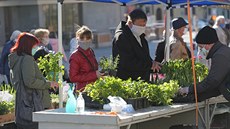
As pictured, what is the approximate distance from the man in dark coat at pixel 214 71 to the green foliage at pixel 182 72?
18.3 inches

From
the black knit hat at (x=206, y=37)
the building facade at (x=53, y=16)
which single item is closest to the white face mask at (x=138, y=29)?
the black knit hat at (x=206, y=37)

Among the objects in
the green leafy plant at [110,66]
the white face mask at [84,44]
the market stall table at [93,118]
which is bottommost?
the market stall table at [93,118]

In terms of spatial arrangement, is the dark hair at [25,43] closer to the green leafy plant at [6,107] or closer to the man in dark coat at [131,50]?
the green leafy plant at [6,107]

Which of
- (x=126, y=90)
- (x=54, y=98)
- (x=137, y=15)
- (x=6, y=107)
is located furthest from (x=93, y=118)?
(x=54, y=98)

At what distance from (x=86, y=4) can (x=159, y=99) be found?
34908 mm

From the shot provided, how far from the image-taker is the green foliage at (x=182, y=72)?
7422 millimetres

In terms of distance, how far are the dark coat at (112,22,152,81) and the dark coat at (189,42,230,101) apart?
126 cm

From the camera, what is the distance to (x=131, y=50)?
787cm

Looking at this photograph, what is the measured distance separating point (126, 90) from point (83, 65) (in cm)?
170

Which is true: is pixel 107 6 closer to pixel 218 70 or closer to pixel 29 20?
pixel 29 20

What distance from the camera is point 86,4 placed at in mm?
41094

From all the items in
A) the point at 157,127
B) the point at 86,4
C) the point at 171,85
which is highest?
the point at 86,4

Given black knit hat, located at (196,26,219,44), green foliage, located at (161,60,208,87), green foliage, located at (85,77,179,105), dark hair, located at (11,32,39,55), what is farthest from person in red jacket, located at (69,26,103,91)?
black knit hat, located at (196,26,219,44)

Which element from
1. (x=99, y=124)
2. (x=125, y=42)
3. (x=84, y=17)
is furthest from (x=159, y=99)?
(x=84, y=17)
